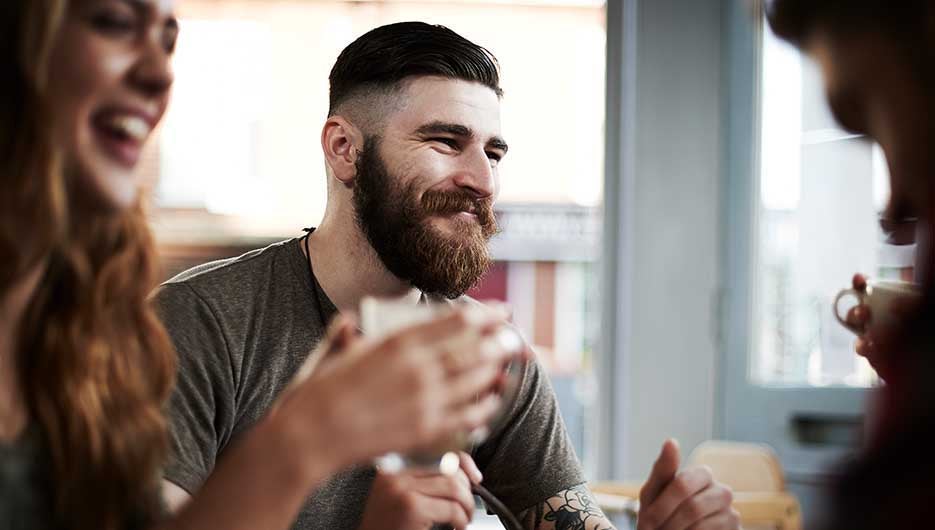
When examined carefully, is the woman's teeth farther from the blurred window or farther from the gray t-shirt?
the blurred window

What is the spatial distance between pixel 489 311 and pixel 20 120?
0.40m

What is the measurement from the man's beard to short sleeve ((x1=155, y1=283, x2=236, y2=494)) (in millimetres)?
345

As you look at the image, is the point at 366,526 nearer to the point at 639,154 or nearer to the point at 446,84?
the point at 446,84

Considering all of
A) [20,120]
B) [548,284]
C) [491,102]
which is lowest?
[548,284]

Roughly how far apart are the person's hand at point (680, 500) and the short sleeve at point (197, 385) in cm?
62

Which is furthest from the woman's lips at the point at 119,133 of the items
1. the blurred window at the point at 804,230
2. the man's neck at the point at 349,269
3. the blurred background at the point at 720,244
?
the blurred window at the point at 804,230

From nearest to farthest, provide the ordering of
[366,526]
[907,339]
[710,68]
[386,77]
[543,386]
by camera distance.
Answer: [907,339] < [366,526] < [543,386] < [386,77] < [710,68]

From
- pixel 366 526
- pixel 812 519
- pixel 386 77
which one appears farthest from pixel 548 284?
pixel 812 519

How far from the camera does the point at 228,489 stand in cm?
84

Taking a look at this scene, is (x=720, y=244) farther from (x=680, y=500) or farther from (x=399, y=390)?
(x=399, y=390)

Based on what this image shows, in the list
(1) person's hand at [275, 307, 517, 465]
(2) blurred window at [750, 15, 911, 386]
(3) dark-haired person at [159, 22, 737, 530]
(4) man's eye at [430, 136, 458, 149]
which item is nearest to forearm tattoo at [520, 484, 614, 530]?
(3) dark-haired person at [159, 22, 737, 530]

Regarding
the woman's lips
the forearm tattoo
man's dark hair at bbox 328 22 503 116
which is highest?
man's dark hair at bbox 328 22 503 116

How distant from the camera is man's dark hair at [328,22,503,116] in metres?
1.92

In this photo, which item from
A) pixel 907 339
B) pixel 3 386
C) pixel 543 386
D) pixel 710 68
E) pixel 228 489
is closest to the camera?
pixel 907 339
